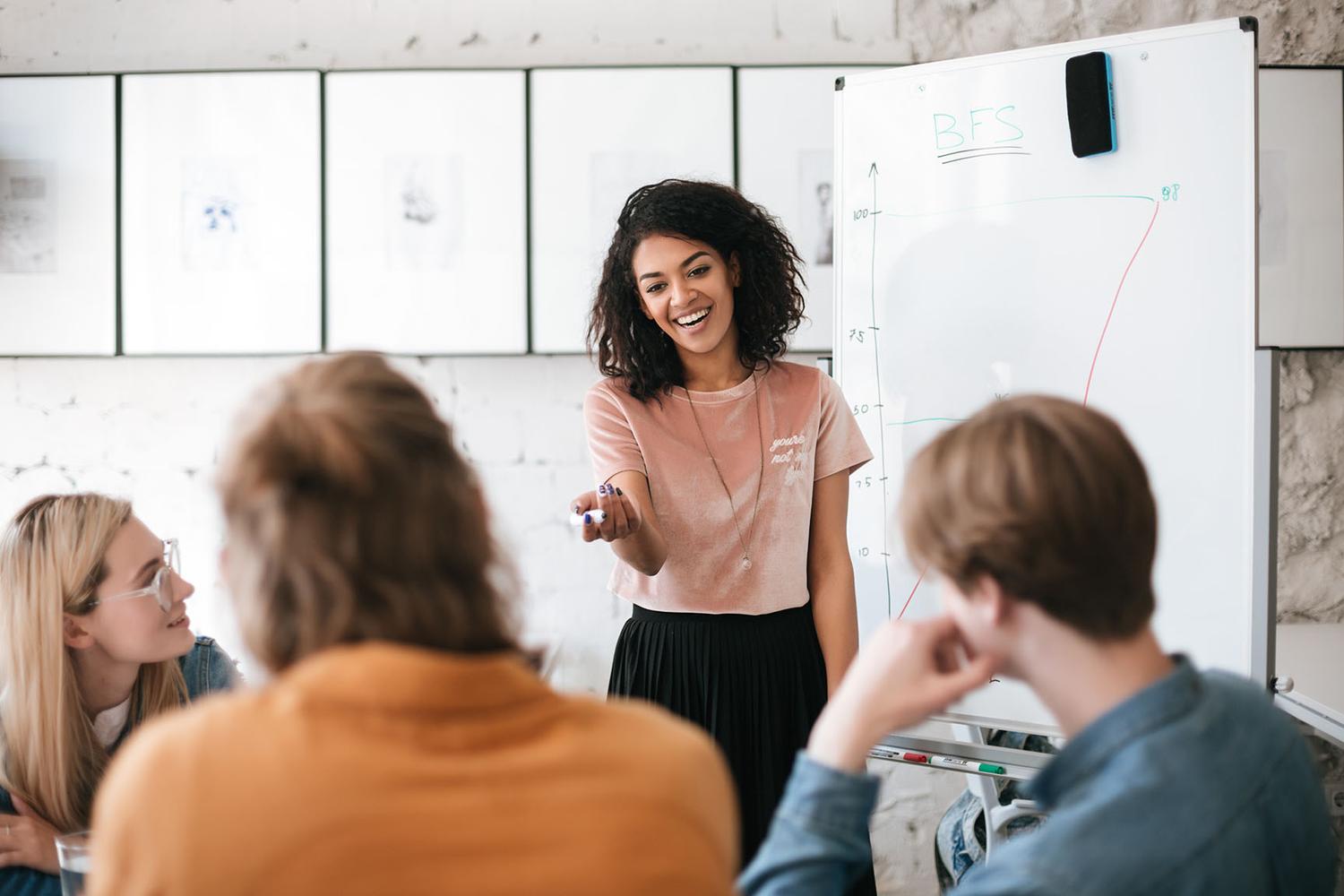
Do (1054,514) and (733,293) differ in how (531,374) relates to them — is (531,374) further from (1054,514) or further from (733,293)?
(1054,514)

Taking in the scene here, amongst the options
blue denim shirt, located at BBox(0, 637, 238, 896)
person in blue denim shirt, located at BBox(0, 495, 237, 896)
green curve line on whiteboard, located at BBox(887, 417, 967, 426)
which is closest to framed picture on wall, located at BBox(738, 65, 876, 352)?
green curve line on whiteboard, located at BBox(887, 417, 967, 426)

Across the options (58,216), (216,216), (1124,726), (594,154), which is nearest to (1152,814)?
(1124,726)

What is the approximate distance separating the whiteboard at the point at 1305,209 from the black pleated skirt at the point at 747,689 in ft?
4.74

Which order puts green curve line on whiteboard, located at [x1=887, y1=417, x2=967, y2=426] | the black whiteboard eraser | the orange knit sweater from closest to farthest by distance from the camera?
1. the orange knit sweater
2. the black whiteboard eraser
3. green curve line on whiteboard, located at [x1=887, y1=417, x2=967, y2=426]

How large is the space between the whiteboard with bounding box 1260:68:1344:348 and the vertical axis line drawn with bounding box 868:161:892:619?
102 centimetres

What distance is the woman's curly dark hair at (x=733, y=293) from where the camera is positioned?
1672 millimetres

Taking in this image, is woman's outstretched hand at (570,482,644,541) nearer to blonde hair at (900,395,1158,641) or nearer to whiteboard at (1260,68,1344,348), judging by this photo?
blonde hair at (900,395,1158,641)

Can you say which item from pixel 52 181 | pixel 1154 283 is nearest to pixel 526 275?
pixel 52 181

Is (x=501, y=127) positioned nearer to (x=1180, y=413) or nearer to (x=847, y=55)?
(x=847, y=55)

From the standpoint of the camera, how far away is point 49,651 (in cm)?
128

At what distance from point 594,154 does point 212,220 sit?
888 millimetres

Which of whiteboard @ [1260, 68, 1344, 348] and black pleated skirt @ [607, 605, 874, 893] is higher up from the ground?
whiteboard @ [1260, 68, 1344, 348]

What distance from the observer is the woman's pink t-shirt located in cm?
162

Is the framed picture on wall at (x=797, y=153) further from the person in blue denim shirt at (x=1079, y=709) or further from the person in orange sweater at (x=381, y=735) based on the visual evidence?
the person in orange sweater at (x=381, y=735)
